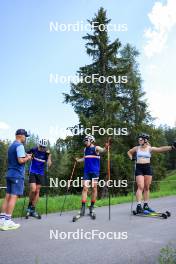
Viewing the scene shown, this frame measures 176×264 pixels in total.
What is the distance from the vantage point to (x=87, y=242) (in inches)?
280

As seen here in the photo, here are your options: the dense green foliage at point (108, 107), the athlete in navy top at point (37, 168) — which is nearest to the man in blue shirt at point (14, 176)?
the athlete in navy top at point (37, 168)

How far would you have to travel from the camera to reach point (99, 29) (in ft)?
117

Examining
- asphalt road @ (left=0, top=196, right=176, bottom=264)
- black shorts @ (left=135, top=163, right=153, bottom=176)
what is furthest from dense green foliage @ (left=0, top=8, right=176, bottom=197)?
asphalt road @ (left=0, top=196, right=176, bottom=264)

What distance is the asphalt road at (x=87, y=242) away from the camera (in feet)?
19.4

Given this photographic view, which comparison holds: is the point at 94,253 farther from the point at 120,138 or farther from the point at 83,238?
the point at 120,138

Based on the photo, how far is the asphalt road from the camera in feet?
19.4

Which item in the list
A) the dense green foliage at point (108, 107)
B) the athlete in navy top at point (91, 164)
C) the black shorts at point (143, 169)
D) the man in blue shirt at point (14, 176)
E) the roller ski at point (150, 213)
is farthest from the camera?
the dense green foliage at point (108, 107)

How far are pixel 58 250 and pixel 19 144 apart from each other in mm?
2919

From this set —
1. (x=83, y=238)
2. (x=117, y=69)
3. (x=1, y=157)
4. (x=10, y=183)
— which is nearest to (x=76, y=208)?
(x=10, y=183)

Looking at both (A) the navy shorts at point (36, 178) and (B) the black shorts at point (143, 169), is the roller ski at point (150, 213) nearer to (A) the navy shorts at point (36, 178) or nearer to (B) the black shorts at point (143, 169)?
(B) the black shorts at point (143, 169)

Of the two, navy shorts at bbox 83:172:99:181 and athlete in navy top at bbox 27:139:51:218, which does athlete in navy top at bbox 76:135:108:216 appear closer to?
navy shorts at bbox 83:172:99:181

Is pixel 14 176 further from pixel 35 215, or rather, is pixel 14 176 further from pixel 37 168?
pixel 37 168

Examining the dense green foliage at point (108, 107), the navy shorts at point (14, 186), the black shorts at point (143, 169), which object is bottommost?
the navy shorts at point (14, 186)

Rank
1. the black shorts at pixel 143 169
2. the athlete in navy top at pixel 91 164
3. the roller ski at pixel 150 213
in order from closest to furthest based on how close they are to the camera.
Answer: the roller ski at pixel 150 213 → the athlete in navy top at pixel 91 164 → the black shorts at pixel 143 169
